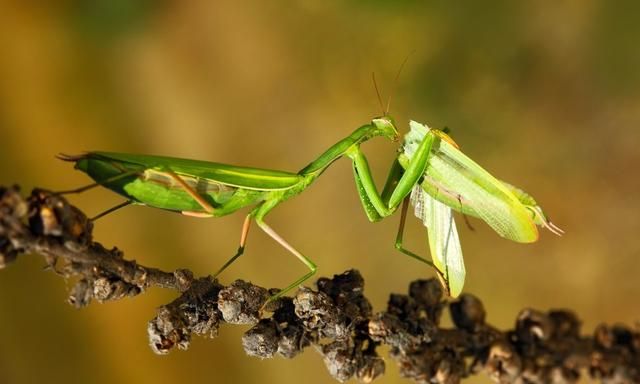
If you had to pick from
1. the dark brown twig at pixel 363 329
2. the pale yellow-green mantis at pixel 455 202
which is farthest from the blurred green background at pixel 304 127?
the dark brown twig at pixel 363 329

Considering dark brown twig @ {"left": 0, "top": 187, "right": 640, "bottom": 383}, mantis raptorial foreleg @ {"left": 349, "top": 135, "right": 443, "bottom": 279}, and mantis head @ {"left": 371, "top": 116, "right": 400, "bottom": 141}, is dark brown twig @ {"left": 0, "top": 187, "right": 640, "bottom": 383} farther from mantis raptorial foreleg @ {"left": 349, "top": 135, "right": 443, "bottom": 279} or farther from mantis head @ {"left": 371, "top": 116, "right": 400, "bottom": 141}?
mantis head @ {"left": 371, "top": 116, "right": 400, "bottom": 141}

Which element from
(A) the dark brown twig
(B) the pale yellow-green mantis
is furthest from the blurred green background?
(A) the dark brown twig

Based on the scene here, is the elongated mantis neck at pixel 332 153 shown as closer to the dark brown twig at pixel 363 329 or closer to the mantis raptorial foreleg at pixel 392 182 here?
the mantis raptorial foreleg at pixel 392 182

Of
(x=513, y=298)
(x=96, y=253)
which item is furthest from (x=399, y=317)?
(x=513, y=298)

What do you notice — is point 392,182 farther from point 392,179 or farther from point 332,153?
point 332,153

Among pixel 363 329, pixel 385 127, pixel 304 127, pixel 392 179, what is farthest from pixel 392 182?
pixel 304 127

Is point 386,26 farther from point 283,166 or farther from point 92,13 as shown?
point 92,13
